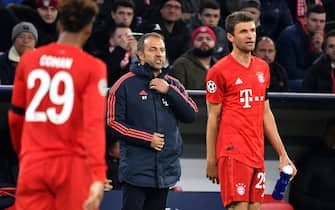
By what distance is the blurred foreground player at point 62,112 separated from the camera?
643 centimetres

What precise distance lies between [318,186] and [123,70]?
104 inches

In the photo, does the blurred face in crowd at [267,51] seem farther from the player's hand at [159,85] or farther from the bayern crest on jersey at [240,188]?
the bayern crest on jersey at [240,188]

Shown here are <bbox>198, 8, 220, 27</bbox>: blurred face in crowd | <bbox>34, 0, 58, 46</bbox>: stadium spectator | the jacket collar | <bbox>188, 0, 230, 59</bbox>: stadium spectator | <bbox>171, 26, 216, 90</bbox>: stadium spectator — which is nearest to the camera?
the jacket collar

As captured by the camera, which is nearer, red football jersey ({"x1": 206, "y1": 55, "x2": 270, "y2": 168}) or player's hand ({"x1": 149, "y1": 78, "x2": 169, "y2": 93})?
red football jersey ({"x1": 206, "y1": 55, "x2": 270, "y2": 168})

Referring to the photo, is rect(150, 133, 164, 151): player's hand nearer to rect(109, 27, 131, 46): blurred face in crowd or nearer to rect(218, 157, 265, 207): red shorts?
rect(218, 157, 265, 207): red shorts

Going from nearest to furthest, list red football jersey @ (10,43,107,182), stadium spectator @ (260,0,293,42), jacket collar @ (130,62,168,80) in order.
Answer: red football jersey @ (10,43,107,182), jacket collar @ (130,62,168,80), stadium spectator @ (260,0,293,42)

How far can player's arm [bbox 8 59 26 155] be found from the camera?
21.6 ft

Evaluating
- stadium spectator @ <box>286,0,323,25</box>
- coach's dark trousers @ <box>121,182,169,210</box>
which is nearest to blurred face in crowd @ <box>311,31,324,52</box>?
stadium spectator @ <box>286,0,323,25</box>

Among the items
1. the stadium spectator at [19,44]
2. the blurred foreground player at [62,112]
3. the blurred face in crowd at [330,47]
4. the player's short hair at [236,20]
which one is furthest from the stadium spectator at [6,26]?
the blurred foreground player at [62,112]

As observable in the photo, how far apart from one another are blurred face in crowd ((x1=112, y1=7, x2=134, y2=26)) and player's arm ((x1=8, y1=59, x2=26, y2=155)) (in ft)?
20.7

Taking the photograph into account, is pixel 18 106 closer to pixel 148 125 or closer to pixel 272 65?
pixel 148 125

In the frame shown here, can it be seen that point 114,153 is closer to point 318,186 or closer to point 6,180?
point 6,180

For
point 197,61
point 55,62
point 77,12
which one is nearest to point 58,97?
point 55,62

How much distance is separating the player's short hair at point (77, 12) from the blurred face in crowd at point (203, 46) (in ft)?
19.4
